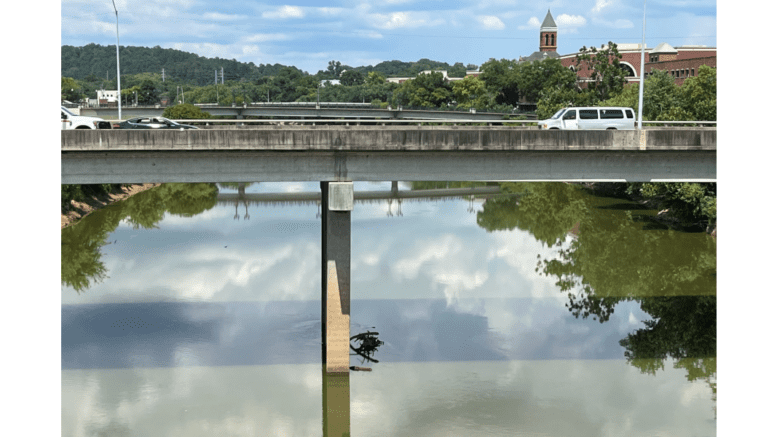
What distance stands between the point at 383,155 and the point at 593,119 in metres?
13.9

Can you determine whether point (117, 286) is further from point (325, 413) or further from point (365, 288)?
point (325, 413)

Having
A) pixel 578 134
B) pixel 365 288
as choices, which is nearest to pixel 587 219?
pixel 365 288

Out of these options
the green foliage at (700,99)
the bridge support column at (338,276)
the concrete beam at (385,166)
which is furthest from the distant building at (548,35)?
the bridge support column at (338,276)

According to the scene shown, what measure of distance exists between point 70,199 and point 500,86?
103m

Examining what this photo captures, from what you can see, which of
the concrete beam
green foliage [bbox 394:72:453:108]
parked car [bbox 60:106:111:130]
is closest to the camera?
the concrete beam

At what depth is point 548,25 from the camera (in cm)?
18312

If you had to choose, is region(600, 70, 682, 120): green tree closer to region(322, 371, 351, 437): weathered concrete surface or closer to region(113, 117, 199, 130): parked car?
region(113, 117, 199, 130): parked car

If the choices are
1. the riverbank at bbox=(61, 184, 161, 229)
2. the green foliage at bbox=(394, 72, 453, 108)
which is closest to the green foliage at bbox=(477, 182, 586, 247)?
the riverbank at bbox=(61, 184, 161, 229)

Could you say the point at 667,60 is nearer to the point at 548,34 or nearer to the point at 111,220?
the point at 548,34

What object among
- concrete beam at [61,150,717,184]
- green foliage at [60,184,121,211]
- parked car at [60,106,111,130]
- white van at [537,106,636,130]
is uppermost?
white van at [537,106,636,130]

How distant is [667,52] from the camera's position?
128250mm

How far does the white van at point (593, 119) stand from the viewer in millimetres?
31547

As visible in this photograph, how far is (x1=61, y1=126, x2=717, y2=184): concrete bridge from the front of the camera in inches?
843

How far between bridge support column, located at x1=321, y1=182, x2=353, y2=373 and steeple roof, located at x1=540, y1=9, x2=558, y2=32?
557 feet
